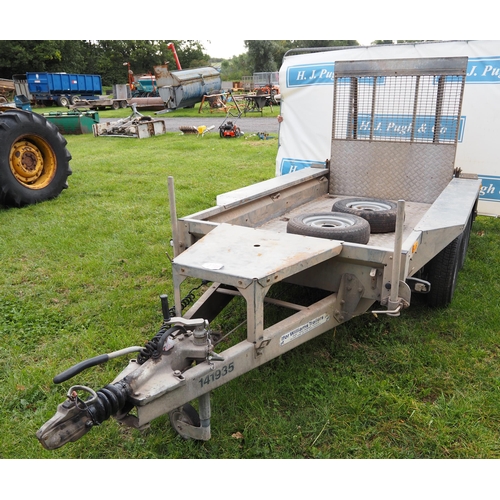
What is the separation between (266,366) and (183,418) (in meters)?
0.86

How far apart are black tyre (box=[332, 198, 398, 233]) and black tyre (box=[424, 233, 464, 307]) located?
18.8 inches

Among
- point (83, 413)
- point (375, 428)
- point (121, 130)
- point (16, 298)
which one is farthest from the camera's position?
point (121, 130)

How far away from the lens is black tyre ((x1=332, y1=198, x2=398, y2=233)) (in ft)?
14.0

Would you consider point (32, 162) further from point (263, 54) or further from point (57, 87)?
point (263, 54)

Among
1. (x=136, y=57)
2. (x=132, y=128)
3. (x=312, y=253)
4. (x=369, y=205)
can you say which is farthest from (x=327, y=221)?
(x=136, y=57)

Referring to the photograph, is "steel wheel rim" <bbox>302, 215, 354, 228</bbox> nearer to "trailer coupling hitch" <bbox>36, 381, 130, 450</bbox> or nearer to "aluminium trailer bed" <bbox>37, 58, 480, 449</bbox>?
"aluminium trailer bed" <bbox>37, 58, 480, 449</bbox>

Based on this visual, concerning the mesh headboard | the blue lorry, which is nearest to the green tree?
→ the blue lorry

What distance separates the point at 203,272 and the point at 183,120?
19.2 m

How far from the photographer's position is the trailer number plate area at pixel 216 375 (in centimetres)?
249

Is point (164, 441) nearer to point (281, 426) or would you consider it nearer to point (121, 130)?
point (281, 426)

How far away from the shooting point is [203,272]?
269 centimetres

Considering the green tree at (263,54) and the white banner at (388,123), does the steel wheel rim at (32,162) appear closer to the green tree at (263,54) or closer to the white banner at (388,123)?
the white banner at (388,123)

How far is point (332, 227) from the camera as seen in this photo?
366cm

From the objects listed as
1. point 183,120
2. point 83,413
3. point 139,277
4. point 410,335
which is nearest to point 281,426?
point 83,413
